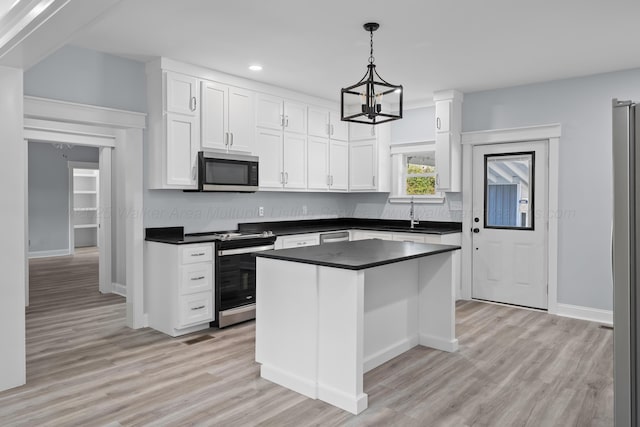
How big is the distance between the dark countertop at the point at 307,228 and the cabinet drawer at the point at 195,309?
533 mm

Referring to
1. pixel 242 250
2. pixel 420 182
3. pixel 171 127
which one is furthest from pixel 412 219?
pixel 171 127

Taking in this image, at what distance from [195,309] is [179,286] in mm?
286

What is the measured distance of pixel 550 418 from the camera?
2.66 meters

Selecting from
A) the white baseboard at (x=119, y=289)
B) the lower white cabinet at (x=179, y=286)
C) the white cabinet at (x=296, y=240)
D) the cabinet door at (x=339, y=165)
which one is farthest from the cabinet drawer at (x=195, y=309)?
the cabinet door at (x=339, y=165)

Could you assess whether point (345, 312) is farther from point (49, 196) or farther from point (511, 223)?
point (49, 196)

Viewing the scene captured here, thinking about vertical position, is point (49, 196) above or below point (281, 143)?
below

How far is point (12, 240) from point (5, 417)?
111cm

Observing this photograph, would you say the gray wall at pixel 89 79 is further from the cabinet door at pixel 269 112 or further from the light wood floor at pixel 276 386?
the light wood floor at pixel 276 386

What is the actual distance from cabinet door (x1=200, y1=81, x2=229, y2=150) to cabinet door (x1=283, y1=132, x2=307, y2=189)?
0.94 metres

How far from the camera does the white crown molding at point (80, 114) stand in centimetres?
367

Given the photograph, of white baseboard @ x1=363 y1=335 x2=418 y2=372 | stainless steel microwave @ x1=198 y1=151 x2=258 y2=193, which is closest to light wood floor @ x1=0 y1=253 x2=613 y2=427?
white baseboard @ x1=363 y1=335 x2=418 y2=372

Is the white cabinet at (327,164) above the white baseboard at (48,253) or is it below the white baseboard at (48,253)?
above

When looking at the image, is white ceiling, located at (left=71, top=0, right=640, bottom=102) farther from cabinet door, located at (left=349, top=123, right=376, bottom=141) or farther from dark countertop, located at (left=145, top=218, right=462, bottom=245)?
dark countertop, located at (left=145, top=218, right=462, bottom=245)

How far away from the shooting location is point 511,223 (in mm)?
5406
